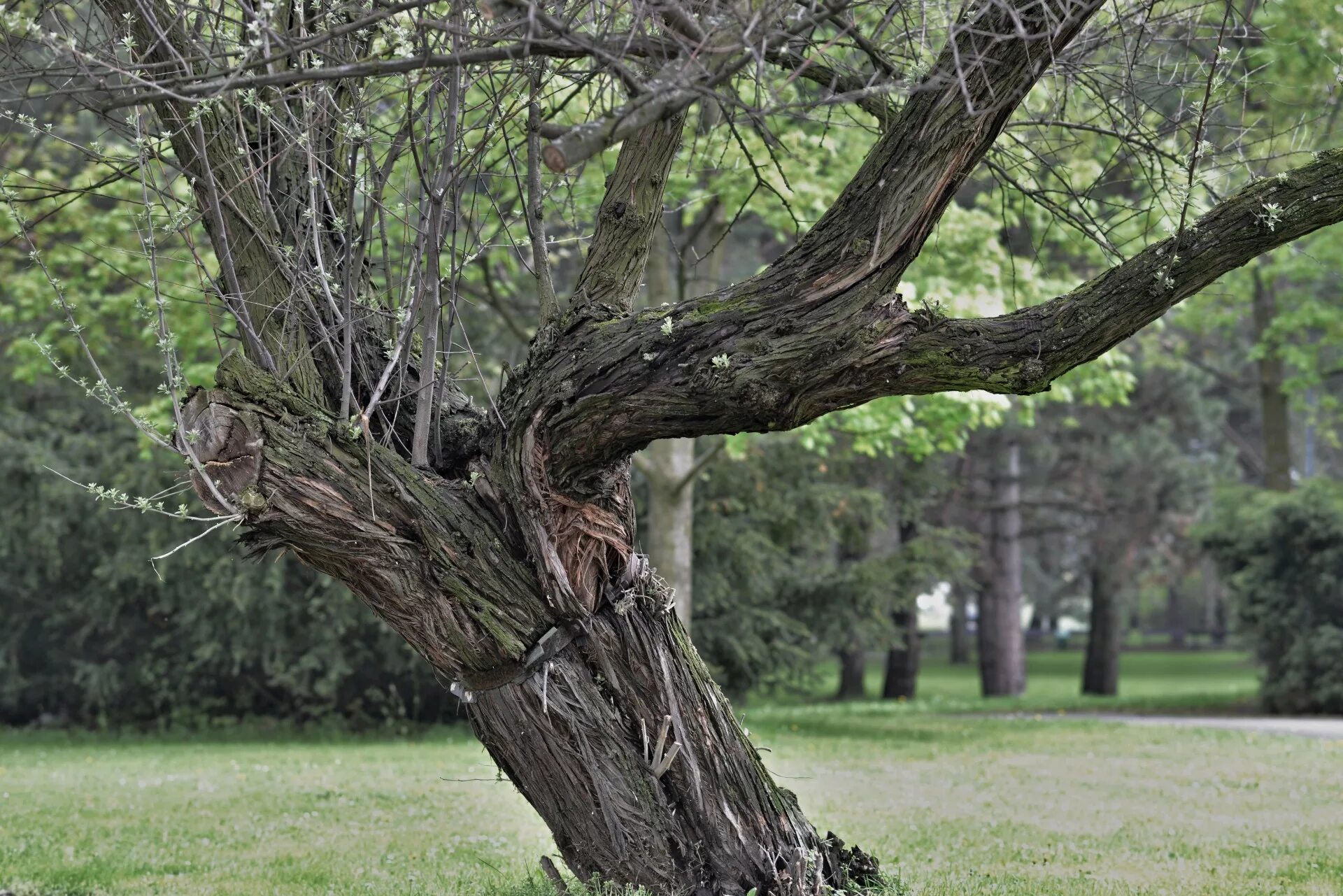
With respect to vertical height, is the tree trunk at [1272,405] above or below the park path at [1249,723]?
above

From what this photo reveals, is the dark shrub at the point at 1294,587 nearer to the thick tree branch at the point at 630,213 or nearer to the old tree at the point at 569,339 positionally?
the old tree at the point at 569,339

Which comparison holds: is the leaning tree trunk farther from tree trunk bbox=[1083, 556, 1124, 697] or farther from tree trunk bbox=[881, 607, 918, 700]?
tree trunk bbox=[1083, 556, 1124, 697]

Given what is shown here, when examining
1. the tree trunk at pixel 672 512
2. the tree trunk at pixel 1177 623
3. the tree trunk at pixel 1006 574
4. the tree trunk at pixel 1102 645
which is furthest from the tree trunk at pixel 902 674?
the tree trunk at pixel 1177 623

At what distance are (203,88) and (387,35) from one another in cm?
130

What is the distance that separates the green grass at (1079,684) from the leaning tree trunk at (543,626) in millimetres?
14379

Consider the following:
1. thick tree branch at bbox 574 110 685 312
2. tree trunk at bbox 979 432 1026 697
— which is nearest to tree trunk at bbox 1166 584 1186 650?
tree trunk at bbox 979 432 1026 697

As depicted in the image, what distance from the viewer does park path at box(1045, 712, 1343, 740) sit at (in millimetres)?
15039

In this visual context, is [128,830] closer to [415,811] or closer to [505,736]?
[415,811]

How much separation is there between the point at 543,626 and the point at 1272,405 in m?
19.9

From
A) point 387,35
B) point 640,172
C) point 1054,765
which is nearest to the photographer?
point 387,35

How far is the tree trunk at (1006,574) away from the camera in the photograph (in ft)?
81.1

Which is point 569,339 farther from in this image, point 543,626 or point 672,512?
point 672,512

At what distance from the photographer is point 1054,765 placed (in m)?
12.2

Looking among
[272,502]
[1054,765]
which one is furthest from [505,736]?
[1054,765]
